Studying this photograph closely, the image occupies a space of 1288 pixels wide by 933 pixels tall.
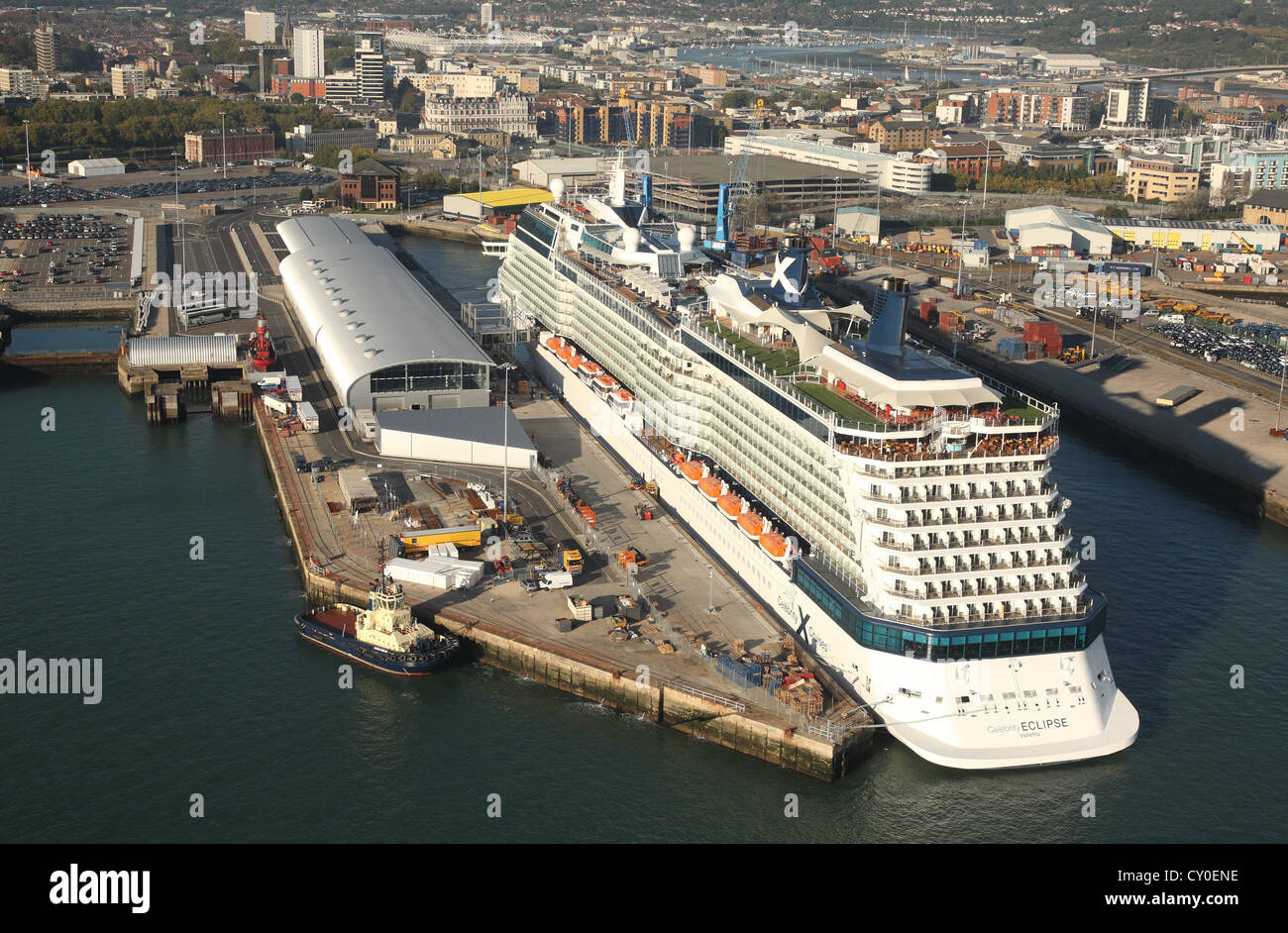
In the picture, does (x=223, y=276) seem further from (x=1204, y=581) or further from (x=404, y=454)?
(x=1204, y=581)

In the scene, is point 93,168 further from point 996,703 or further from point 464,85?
point 996,703

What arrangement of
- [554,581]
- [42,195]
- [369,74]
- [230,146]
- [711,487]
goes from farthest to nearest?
[369,74] → [230,146] → [42,195] → [711,487] → [554,581]

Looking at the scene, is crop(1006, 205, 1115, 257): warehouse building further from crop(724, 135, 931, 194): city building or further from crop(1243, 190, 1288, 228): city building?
crop(724, 135, 931, 194): city building

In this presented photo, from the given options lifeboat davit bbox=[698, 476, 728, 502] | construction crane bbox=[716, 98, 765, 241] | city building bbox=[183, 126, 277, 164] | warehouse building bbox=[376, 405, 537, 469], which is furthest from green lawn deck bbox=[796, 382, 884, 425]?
city building bbox=[183, 126, 277, 164]

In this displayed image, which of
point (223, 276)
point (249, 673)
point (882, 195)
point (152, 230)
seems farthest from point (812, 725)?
point (882, 195)

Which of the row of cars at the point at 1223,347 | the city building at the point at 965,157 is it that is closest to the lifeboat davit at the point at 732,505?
the row of cars at the point at 1223,347

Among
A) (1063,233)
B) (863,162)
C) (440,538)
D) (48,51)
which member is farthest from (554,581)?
(48,51)

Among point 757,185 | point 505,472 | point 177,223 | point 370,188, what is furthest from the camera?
point 757,185
